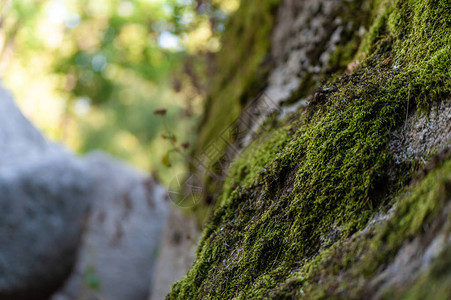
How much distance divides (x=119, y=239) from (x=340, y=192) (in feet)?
22.6

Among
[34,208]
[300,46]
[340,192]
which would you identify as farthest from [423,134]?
[34,208]

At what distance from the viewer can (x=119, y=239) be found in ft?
25.5

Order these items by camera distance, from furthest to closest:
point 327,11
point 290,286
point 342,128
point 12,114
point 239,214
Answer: point 12,114 < point 327,11 < point 239,214 < point 342,128 < point 290,286

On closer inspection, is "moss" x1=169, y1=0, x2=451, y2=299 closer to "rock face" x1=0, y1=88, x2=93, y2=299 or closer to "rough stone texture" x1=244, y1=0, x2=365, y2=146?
"rough stone texture" x1=244, y1=0, x2=365, y2=146

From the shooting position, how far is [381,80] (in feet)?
5.55

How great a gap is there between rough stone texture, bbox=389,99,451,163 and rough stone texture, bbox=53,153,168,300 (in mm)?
5893

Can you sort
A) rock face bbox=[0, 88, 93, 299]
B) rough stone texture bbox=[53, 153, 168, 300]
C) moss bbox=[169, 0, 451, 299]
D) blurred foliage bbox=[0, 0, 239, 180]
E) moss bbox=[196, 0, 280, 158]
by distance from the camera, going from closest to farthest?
moss bbox=[169, 0, 451, 299]
moss bbox=[196, 0, 280, 158]
rock face bbox=[0, 88, 93, 299]
rough stone texture bbox=[53, 153, 168, 300]
blurred foliage bbox=[0, 0, 239, 180]

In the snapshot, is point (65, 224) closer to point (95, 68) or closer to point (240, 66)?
point (240, 66)

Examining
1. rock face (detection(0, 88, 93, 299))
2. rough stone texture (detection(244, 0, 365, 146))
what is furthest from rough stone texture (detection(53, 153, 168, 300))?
rough stone texture (detection(244, 0, 365, 146))

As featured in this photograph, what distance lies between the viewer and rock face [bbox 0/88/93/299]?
22.4ft

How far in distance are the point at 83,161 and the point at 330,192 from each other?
8257 millimetres

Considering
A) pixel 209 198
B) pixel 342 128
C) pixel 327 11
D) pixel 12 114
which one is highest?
pixel 12 114

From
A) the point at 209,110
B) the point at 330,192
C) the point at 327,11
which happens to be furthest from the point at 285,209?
the point at 209,110

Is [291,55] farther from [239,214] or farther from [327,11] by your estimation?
[239,214]
